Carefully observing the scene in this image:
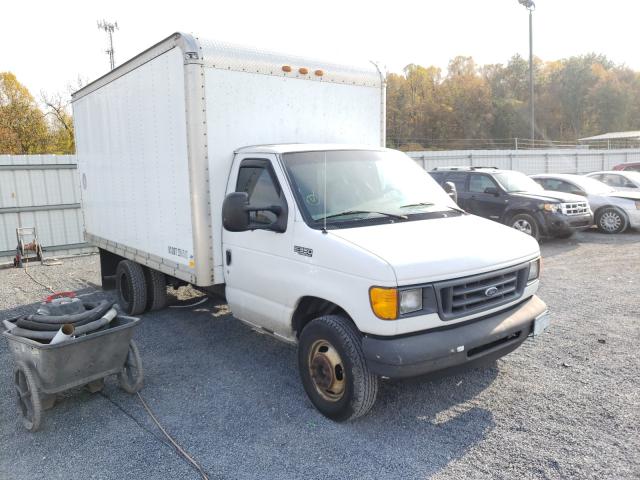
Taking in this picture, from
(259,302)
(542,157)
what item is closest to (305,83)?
(259,302)

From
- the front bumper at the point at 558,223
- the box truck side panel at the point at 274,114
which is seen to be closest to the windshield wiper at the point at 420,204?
the box truck side panel at the point at 274,114

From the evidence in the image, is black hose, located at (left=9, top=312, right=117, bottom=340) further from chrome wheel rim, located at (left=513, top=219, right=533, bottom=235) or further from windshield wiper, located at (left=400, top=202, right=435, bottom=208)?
chrome wheel rim, located at (left=513, top=219, right=533, bottom=235)

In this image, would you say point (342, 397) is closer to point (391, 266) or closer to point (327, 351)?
point (327, 351)

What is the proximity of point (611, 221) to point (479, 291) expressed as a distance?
11522 mm

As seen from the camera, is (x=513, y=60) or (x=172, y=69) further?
(x=513, y=60)

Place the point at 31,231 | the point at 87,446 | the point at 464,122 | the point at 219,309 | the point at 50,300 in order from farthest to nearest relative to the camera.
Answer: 1. the point at 464,122
2. the point at 31,231
3. the point at 219,309
4. the point at 50,300
5. the point at 87,446

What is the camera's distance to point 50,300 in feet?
15.0

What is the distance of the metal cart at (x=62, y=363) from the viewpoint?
Answer: 3.96 m

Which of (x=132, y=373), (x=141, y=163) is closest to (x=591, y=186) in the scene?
(x=141, y=163)

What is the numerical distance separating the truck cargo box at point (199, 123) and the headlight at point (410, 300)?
234 cm

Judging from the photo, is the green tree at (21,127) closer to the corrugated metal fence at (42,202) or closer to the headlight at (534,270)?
the corrugated metal fence at (42,202)

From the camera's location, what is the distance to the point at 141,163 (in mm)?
6270

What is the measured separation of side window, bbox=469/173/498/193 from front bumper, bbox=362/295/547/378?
9105 mm

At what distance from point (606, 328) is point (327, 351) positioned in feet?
12.6
